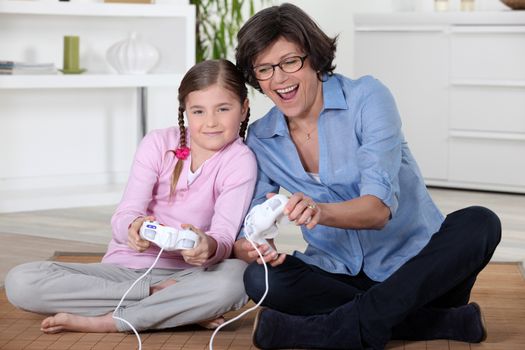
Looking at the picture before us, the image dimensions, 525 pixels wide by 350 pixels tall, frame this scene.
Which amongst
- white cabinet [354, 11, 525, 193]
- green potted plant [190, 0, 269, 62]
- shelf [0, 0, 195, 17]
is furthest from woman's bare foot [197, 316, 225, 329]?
green potted plant [190, 0, 269, 62]

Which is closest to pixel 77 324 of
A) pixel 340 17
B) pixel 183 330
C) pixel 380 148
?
pixel 183 330

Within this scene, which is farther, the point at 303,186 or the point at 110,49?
the point at 110,49

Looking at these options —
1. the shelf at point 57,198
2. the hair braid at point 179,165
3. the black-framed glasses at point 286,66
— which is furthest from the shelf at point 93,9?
the black-framed glasses at point 286,66

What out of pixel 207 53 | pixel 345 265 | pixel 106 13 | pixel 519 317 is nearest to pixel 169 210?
pixel 345 265

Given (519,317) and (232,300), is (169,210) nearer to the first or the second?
(232,300)

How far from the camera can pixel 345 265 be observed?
2336 mm

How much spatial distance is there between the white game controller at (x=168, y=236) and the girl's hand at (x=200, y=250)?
0.01m

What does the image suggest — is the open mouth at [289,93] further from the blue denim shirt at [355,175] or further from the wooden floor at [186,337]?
the wooden floor at [186,337]

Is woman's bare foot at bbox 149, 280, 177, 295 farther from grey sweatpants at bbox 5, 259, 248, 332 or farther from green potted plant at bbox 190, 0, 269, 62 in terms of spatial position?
green potted plant at bbox 190, 0, 269, 62

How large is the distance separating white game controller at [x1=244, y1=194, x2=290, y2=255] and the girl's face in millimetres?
372

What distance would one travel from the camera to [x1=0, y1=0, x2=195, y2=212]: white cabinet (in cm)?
448

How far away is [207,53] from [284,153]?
2.97m

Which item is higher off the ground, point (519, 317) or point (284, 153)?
point (284, 153)

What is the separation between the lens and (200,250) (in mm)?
2209
